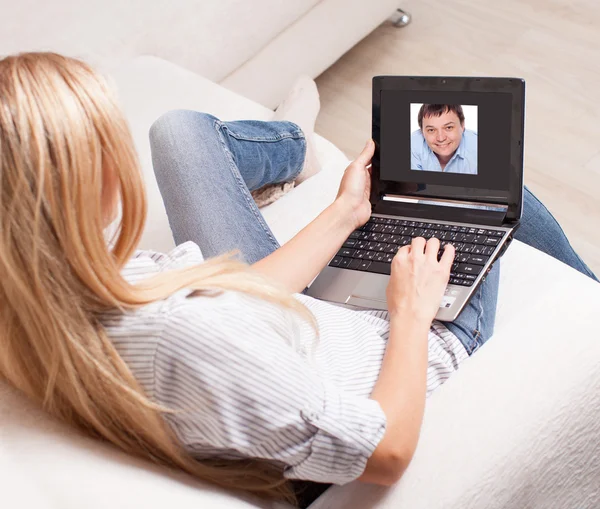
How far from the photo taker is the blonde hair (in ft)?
2.09

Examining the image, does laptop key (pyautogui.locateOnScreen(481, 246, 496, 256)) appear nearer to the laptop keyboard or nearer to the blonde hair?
the laptop keyboard

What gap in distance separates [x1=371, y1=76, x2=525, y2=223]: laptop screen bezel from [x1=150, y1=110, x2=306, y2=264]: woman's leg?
0.20 meters

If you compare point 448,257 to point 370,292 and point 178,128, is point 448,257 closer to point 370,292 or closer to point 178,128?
point 370,292

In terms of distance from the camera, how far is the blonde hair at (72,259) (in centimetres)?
64

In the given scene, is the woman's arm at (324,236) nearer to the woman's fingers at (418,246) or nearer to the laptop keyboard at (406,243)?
the laptop keyboard at (406,243)

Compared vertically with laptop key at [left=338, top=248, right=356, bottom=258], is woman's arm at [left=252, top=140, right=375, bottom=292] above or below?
above

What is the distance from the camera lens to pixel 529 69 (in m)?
2.13

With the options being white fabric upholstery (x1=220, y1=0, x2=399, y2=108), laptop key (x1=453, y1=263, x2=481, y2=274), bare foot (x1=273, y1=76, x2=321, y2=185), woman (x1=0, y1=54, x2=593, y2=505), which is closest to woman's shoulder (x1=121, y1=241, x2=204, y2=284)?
woman (x1=0, y1=54, x2=593, y2=505)

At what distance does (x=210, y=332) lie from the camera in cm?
69

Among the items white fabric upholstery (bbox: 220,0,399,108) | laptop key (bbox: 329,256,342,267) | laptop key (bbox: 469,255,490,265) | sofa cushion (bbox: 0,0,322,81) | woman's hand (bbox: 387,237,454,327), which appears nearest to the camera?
woman's hand (bbox: 387,237,454,327)

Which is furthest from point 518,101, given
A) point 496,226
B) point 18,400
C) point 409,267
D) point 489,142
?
point 18,400

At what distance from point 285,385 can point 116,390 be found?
15cm

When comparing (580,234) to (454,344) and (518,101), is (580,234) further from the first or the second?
(454,344)

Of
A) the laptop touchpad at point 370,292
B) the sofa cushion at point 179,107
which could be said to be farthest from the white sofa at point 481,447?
the sofa cushion at point 179,107
